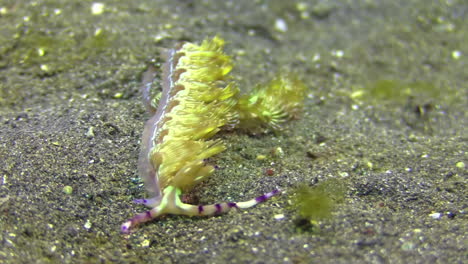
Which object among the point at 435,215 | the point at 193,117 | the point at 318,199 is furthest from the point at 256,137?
the point at 435,215

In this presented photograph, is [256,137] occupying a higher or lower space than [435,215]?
lower

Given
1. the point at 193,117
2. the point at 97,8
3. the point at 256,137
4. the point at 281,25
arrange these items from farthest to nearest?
the point at 281,25, the point at 97,8, the point at 256,137, the point at 193,117

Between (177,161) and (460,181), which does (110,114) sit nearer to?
(177,161)

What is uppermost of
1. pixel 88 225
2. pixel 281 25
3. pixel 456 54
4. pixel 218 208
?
pixel 456 54

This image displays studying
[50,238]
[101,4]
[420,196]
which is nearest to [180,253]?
[50,238]

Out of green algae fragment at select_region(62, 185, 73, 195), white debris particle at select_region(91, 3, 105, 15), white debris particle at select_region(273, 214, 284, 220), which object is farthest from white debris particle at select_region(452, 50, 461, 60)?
green algae fragment at select_region(62, 185, 73, 195)

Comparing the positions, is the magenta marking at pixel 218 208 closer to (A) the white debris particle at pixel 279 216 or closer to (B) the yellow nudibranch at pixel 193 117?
(B) the yellow nudibranch at pixel 193 117

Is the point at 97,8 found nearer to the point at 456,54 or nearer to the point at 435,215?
the point at 435,215

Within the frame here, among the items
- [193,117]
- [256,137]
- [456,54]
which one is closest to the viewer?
[193,117]

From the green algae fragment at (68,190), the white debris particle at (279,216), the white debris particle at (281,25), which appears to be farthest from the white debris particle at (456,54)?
the green algae fragment at (68,190)
